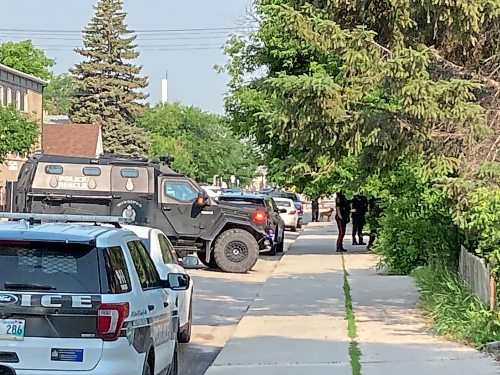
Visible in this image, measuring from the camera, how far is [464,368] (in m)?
9.81

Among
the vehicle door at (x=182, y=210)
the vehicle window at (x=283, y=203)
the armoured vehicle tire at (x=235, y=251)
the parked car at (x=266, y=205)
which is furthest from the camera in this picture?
the vehicle window at (x=283, y=203)

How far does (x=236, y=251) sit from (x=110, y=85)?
56.5m

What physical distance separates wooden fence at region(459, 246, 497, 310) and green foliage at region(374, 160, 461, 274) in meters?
1.85

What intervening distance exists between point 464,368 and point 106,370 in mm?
4641

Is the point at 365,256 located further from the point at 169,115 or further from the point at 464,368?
the point at 169,115

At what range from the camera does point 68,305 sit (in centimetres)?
652

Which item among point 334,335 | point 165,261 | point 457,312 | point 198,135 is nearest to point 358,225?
point 457,312

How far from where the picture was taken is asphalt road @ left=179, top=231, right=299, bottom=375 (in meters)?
11.7

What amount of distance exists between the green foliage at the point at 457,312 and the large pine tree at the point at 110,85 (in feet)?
205

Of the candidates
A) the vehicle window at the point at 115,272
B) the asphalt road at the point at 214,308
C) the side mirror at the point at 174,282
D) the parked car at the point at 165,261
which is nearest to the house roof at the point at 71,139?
the asphalt road at the point at 214,308

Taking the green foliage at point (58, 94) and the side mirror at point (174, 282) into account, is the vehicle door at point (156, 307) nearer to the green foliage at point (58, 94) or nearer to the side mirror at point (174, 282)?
the side mirror at point (174, 282)

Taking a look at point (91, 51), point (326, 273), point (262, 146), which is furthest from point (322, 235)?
point (91, 51)

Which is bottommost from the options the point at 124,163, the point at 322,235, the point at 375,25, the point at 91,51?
the point at 322,235

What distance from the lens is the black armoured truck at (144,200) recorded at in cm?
2161
